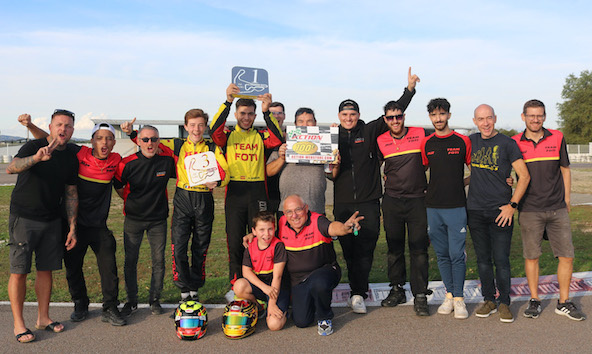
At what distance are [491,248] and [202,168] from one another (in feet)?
11.2

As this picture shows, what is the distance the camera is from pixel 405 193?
5289mm

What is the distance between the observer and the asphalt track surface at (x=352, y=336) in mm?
4191

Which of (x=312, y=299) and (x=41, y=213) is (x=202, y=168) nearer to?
(x=41, y=213)

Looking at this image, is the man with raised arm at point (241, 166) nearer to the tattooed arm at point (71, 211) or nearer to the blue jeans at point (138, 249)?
the blue jeans at point (138, 249)

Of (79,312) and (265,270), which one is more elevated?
(265,270)

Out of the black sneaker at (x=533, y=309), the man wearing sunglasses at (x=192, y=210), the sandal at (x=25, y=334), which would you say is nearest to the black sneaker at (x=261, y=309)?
the man wearing sunglasses at (x=192, y=210)

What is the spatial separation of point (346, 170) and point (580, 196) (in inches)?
619

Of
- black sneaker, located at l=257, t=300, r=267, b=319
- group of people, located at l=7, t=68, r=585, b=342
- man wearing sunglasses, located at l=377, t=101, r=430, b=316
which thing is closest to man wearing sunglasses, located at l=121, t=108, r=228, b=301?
group of people, located at l=7, t=68, r=585, b=342

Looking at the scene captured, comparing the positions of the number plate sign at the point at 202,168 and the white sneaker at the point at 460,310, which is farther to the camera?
the number plate sign at the point at 202,168

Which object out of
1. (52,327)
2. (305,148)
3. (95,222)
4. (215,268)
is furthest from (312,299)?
(215,268)

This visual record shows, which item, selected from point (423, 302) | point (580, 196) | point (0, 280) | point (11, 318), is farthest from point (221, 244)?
point (580, 196)

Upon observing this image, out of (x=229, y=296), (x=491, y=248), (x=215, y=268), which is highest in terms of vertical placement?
(x=491, y=248)

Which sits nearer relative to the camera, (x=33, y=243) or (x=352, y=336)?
(x=352, y=336)

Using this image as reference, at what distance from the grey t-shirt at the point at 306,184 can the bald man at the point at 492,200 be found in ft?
5.62
